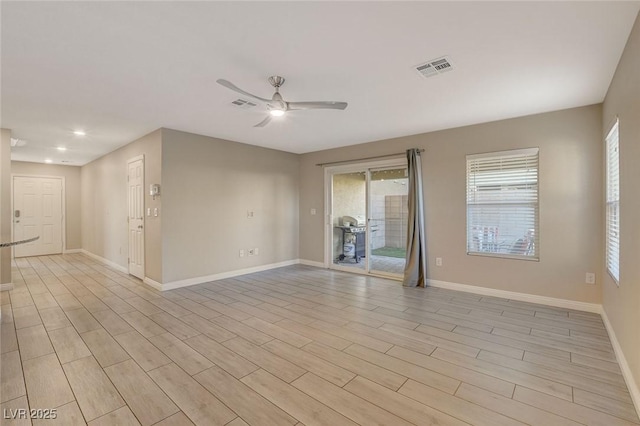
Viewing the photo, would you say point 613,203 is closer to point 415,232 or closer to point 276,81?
point 415,232

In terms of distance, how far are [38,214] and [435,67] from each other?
9.80 m

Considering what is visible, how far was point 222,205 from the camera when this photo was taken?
5.22 meters

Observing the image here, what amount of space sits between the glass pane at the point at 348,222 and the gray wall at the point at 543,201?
140 cm

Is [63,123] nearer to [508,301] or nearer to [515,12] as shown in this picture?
[515,12]

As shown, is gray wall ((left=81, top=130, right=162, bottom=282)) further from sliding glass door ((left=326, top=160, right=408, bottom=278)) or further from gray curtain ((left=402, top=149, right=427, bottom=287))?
gray curtain ((left=402, top=149, right=427, bottom=287))

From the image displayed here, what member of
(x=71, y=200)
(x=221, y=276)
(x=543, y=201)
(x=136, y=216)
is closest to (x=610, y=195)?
(x=543, y=201)

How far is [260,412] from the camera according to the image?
1.83m

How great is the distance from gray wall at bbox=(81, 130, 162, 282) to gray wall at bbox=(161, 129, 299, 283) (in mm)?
193

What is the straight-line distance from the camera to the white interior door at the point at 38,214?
24.1 ft

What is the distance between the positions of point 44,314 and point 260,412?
10.9 feet

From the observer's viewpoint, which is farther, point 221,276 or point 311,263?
point 311,263

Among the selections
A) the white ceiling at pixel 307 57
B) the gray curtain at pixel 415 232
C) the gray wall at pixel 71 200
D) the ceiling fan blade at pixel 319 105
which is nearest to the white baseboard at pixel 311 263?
the gray curtain at pixel 415 232

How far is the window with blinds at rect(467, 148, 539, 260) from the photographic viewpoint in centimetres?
395

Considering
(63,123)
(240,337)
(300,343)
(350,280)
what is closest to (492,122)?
(350,280)
